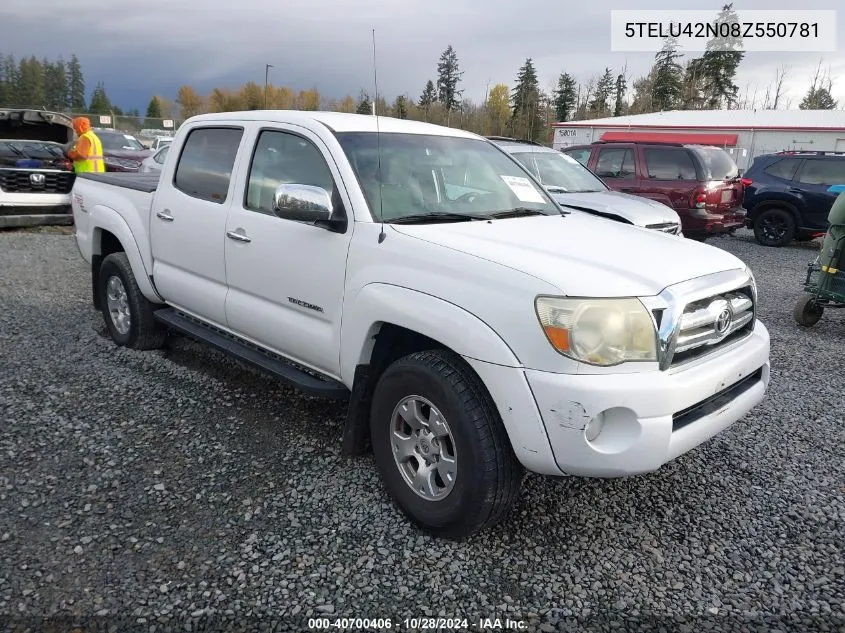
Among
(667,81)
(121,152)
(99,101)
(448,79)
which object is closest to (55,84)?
(99,101)

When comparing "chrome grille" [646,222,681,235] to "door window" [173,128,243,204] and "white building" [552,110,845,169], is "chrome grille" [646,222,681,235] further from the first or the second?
"white building" [552,110,845,169]

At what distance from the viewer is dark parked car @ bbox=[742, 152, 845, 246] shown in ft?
40.4

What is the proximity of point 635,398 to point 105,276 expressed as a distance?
458 cm

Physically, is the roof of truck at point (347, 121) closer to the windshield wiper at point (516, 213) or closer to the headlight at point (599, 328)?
the windshield wiper at point (516, 213)

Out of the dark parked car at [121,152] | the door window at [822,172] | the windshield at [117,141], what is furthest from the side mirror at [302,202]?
the windshield at [117,141]

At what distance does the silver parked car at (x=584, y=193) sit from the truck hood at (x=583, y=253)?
12.2 feet

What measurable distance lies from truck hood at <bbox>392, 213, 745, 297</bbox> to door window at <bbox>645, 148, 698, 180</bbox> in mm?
8356

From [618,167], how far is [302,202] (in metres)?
9.73

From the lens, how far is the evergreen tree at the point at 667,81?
5694cm

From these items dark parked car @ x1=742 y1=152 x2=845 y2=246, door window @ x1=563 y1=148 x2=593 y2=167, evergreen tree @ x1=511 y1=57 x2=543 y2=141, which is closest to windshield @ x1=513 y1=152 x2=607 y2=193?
door window @ x1=563 y1=148 x2=593 y2=167

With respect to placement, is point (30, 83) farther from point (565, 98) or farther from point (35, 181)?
point (35, 181)

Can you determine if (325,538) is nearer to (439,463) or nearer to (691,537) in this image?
(439,463)

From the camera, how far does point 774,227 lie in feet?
42.6

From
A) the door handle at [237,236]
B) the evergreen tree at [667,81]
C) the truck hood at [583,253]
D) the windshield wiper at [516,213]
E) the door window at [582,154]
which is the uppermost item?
the evergreen tree at [667,81]
